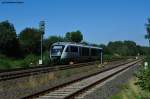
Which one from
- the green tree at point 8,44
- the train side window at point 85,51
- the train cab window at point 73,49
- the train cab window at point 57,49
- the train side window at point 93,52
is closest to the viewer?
the train cab window at point 57,49

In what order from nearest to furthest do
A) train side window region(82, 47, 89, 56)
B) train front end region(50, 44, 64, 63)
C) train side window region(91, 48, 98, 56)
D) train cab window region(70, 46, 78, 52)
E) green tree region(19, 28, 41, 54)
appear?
train front end region(50, 44, 64, 63), train cab window region(70, 46, 78, 52), train side window region(82, 47, 89, 56), train side window region(91, 48, 98, 56), green tree region(19, 28, 41, 54)

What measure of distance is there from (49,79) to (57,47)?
26.9 metres

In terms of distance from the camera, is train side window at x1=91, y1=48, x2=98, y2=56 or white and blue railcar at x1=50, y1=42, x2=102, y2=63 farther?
train side window at x1=91, y1=48, x2=98, y2=56

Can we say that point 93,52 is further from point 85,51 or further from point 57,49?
point 57,49

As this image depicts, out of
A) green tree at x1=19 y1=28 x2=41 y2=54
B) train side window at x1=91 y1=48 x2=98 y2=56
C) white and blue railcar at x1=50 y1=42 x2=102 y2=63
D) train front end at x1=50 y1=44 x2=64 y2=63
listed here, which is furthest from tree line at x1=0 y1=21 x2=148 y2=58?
train front end at x1=50 y1=44 x2=64 y2=63

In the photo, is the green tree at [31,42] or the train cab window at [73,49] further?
the green tree at [31,42]

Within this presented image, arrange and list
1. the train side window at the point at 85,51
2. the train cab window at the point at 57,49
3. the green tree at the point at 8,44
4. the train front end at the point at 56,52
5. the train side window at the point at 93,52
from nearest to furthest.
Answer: the train front end at the point at 56,52 < the train cab window at the point at 57,49 < the train side window at the point at 85,51 < the train side window at the point at 93,52 < the green tree at the point at 8,44

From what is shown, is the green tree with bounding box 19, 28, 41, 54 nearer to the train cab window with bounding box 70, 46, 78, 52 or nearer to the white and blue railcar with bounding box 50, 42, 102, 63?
the white and blue railcar with bounding box 50, 42, 102, 63

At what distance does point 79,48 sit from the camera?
193 feet

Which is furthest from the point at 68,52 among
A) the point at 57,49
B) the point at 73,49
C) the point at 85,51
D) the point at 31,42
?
the point at 31,42

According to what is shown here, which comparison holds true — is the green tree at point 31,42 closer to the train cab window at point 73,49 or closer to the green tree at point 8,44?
the green tree at point 8,44

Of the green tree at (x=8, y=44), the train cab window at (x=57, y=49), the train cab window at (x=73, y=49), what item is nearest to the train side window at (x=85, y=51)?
the train cab window at (x=73, y=49)

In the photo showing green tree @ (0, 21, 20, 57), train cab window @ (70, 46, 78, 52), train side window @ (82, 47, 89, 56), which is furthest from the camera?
green tree @ (0, 21, 20, 57)

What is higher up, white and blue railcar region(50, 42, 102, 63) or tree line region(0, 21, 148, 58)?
tree line region(0, 21, 148, 58)
